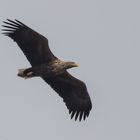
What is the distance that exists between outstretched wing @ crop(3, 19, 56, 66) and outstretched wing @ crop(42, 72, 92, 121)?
972 millimetres

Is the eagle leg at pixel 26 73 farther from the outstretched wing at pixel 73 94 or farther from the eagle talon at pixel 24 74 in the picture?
the outstretched wing at pixel 73 94

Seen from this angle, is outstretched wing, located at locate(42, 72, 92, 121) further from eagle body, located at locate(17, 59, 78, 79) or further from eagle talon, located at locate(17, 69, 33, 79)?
eagle talon, located at locate(17, 69, 33, 79)

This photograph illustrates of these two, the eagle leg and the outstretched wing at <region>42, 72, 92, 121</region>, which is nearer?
the eagle leg

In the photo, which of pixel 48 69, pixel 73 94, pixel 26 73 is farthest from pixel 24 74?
pixel 73 94

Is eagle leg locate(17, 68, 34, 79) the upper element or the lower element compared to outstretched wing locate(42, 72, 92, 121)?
upper

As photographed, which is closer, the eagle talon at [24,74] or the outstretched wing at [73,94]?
the eagle talon at [24,74]

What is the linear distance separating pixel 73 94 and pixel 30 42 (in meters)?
2.43

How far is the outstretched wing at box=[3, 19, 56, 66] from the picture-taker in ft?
118

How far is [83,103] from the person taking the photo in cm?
3712

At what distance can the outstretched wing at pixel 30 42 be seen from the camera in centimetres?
3594

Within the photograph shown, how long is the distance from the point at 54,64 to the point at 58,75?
84 centimetres

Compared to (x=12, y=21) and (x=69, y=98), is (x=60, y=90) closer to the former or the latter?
(x=69, y=98)

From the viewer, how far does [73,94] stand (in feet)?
122

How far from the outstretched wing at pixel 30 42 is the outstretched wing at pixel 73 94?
972 mm
